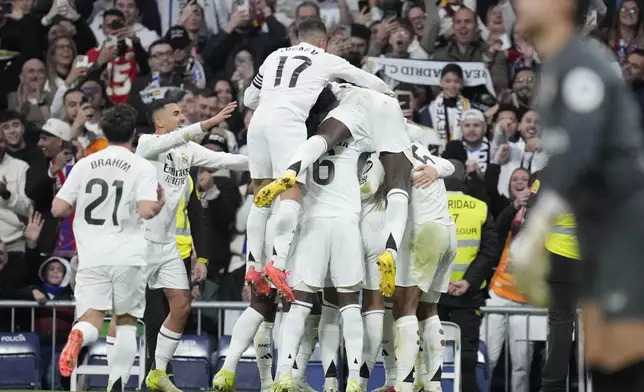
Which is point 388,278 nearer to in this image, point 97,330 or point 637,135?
point 97,330

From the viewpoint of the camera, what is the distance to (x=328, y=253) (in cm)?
891

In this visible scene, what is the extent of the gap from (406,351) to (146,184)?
7.80 ft

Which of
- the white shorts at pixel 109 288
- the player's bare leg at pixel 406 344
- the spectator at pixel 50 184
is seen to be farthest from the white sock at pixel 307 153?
the spectator at pixel 50 184

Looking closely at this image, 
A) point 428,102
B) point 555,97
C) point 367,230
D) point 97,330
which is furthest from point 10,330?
point 555,97

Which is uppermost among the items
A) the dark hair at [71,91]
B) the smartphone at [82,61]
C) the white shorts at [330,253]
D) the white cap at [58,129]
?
the smartphone at [82,61]

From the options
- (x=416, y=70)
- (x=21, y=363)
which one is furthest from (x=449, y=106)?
(x=21, y=363)

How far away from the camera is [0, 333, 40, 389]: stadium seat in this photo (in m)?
11.2

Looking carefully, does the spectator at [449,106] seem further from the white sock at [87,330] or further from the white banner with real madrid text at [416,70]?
the white sock at [87,330]

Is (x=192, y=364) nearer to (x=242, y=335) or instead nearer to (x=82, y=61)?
(x=242, y=335)

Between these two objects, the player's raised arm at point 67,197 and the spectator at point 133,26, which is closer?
the player's raised arm at point 67,197

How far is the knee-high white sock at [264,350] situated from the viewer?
9.35m

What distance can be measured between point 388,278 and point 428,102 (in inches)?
218

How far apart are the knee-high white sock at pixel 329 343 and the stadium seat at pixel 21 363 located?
344 cm

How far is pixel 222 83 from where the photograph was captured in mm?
13453
